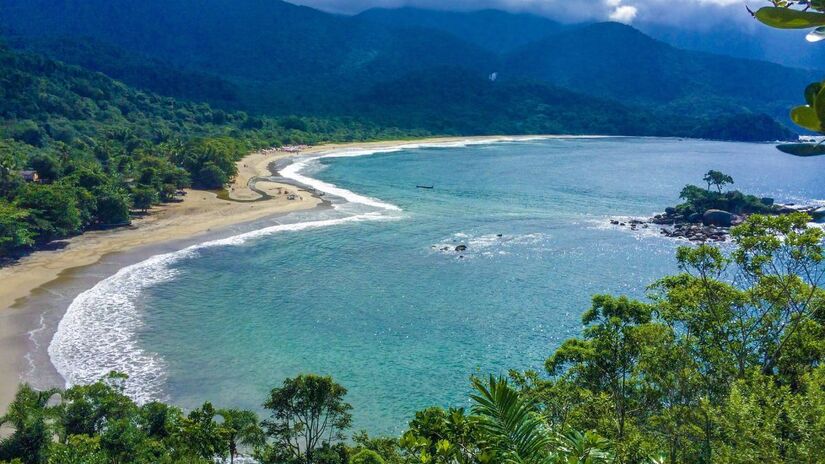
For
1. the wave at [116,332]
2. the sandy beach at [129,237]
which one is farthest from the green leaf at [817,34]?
the sandy beach at [129,237]

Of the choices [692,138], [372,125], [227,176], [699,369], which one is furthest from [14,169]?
[692,138]

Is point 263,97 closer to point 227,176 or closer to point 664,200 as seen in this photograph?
point 227,176

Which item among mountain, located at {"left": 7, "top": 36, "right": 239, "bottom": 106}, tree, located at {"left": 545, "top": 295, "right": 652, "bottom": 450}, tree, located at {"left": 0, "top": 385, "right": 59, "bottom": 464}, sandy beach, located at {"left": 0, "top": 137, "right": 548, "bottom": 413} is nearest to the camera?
tree, located at {"left": 545, "top": 295, "right": 652, "bottom": 450}

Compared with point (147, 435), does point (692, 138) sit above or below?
above

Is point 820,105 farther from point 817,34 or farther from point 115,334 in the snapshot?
point 115,334

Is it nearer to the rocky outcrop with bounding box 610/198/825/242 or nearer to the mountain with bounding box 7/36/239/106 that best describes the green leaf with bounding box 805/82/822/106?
the rocky outcrop with bounding box 610/198/825/242

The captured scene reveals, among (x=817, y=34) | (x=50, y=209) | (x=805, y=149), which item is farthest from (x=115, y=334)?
(x=817, y=34)

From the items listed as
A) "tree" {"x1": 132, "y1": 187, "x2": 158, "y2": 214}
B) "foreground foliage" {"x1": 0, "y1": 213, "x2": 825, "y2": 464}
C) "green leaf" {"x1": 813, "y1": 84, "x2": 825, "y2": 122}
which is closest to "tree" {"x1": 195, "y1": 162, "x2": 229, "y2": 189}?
"tree" {"x1": 132, "y1": 187, "x2": 158, "y2": 214}
